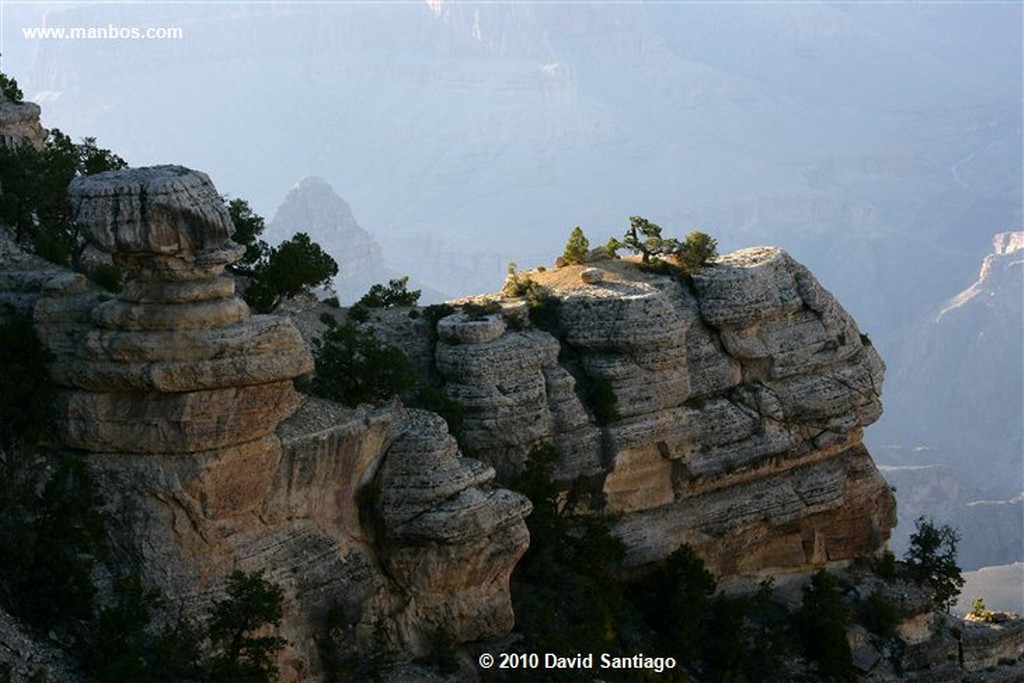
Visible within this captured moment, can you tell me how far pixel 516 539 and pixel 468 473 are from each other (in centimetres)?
260

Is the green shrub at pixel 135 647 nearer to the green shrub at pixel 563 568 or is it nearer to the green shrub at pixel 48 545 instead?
the green shrub at pixel 48 545

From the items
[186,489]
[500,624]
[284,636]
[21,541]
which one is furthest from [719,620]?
[21,541]

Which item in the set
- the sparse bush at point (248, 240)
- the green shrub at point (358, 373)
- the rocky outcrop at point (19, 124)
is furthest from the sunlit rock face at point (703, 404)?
the rocky outcrop at point (19, 124)

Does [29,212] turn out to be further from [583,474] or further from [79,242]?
[583,474]

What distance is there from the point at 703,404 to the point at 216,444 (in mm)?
21597

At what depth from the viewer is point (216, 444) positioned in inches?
1674

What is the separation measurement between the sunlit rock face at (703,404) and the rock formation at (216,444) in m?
7.46

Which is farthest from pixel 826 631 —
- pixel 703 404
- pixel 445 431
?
pixel 445 431

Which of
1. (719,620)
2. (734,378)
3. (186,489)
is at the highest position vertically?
(734,378)

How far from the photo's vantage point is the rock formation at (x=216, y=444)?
136 feet

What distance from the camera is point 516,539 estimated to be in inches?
1900

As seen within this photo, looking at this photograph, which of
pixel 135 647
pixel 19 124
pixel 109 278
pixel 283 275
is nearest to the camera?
pixel 135 647

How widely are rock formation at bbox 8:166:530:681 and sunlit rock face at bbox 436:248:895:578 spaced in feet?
24.5

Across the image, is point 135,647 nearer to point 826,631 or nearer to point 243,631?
point 243,631
